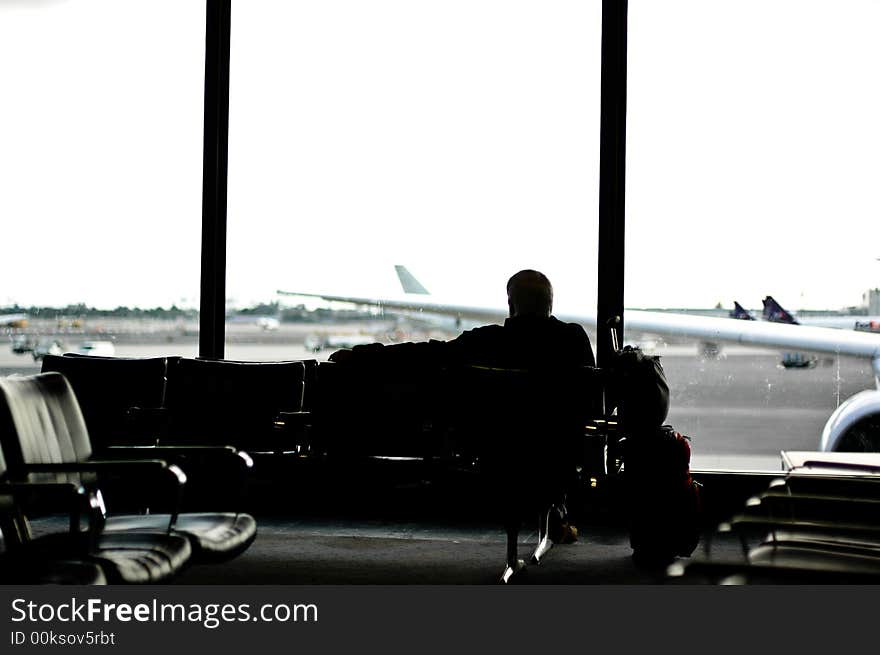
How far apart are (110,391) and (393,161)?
1.84 meters

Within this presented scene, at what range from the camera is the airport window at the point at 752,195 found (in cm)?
495

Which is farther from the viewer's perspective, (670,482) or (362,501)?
(362,501)

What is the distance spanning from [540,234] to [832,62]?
5.35 feet

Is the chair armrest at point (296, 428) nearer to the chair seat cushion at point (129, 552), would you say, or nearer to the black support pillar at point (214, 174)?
the black support pillar at point (214, 174)

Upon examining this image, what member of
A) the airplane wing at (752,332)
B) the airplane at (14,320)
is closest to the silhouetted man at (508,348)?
the airplane wing at (752,332)

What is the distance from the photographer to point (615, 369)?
3.80m

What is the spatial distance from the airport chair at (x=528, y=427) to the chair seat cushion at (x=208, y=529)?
878 millimetres

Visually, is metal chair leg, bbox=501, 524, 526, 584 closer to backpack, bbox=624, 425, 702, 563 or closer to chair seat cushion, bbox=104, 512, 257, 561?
backpack, bbox=624, 425, 702, 563

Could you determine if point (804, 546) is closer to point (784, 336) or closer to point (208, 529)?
point (208, 529)

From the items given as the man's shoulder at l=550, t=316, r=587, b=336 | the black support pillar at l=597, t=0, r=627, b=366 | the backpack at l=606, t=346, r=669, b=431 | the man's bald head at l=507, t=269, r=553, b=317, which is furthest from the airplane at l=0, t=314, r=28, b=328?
the backpack at l=606, t=346, r=669, b=431

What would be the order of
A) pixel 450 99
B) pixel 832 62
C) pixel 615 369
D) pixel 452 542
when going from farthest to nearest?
pixel 450 99 → pixel 832 62 → pixel 452 542 → pixel 615 369

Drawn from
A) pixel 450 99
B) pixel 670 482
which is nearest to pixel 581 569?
pixel 670 482

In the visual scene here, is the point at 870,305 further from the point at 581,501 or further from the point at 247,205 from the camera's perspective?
the point at 247,205

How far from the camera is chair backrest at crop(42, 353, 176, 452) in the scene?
4711 mm
